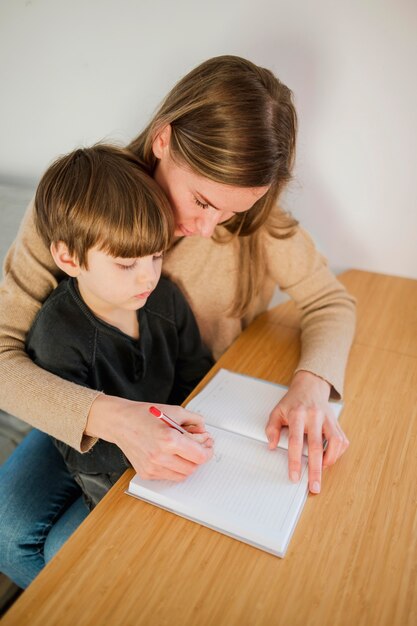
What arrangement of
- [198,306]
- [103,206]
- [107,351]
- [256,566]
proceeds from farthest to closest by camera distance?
1. [198,306]
2. [107,351]
3. [103,206]
4. [256,566]

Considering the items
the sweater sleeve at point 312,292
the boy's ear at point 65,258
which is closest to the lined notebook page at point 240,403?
the sweater sleeve at point 312,292

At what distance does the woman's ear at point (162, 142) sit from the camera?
0.86 m

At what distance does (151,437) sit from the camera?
0.72 m

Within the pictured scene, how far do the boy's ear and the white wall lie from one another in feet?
2.14

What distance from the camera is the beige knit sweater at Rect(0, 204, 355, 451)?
0.82 m

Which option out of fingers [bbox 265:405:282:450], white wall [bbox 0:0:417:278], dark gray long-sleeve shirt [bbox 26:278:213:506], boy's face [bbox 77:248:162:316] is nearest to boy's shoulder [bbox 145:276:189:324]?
dark gray long-sleeve shirt [bbox 26:278:213:506]

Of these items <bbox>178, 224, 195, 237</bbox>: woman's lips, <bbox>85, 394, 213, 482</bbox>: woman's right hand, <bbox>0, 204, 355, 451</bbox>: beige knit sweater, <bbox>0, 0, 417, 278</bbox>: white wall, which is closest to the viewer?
<bbox>85, 394, 213, 482</bbox>: woman's right hand

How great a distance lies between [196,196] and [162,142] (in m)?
0.12

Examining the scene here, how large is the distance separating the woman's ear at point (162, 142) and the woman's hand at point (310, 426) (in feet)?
1.66

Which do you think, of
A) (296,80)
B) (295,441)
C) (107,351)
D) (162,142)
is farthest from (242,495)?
(296,80)

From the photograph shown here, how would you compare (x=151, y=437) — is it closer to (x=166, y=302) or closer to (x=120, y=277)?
(x=120, y=277)

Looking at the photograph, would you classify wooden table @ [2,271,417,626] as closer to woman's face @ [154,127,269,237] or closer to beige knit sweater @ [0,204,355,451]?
beige knit sweater @ [0,204,355,451]

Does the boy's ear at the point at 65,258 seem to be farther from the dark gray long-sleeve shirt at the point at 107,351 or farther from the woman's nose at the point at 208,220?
the woman's nose at the point at 208,220

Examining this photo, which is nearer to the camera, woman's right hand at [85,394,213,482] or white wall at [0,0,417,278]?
woman's right hand at [85,394,213,482]
